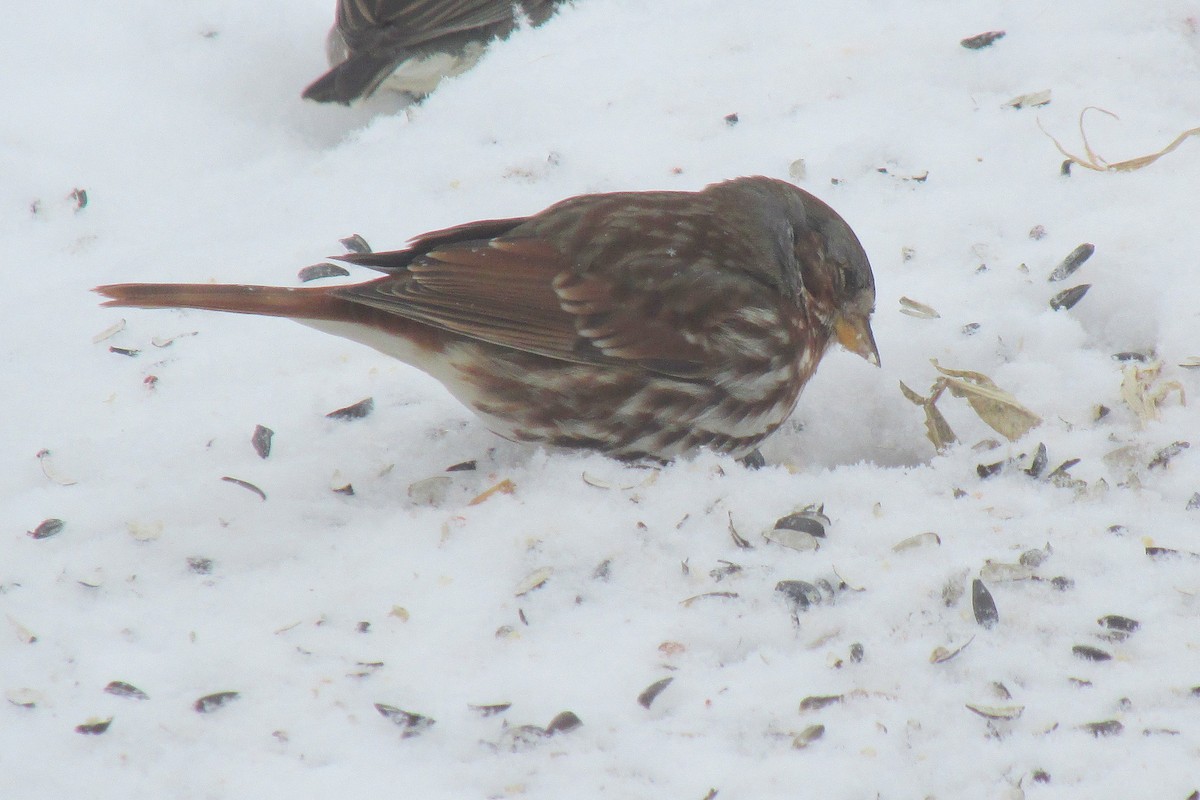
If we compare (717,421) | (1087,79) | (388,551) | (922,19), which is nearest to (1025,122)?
(1087,79)

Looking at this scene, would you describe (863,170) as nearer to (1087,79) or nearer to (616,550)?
(1087,79)

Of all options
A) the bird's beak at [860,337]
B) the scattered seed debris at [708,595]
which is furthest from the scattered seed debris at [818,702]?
the bird's beak at [860,337]

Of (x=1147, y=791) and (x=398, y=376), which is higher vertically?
(x=398, y=376)

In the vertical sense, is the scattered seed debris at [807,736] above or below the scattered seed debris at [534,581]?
below

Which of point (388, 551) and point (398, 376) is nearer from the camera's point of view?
point (388, 551)

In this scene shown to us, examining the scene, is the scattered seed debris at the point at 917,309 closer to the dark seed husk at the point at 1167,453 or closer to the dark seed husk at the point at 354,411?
the dark seed husk at the point at 1167,453

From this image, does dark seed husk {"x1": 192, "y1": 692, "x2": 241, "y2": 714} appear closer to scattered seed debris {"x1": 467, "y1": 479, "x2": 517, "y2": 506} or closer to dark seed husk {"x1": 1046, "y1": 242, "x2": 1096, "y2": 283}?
scattered seed debris {"x1": 467, "y1": 479, "x2": 517, "y2": 506}
